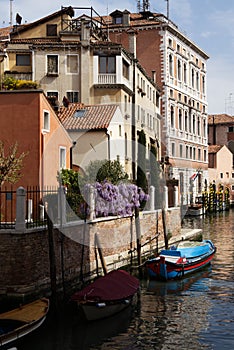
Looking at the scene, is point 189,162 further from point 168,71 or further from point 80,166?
point 80,166

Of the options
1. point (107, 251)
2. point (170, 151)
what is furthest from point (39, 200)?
point (170, 151)

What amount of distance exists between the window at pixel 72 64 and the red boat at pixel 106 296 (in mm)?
16892

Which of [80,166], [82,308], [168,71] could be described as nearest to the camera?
[82,308]

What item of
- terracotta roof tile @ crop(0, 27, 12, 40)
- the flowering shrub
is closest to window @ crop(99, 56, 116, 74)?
terracotta roof tile @ crop(0, 27, 12, 40)

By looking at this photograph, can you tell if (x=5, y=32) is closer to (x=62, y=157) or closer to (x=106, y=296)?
(x=62, y=157)

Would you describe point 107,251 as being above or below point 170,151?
below

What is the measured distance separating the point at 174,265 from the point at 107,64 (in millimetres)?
14452

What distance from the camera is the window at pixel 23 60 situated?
91.5 feet

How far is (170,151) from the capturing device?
1543 inches

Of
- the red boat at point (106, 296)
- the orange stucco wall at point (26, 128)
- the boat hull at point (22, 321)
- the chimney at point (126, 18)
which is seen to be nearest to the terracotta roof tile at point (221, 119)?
the chimney at point (126, 18)

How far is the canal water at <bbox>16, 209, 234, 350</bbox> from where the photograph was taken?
9758 millimetres

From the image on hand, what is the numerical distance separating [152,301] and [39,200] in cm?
450

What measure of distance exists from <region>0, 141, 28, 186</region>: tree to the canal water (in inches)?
167

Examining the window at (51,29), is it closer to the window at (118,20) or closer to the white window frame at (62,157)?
the window at (118,20)
